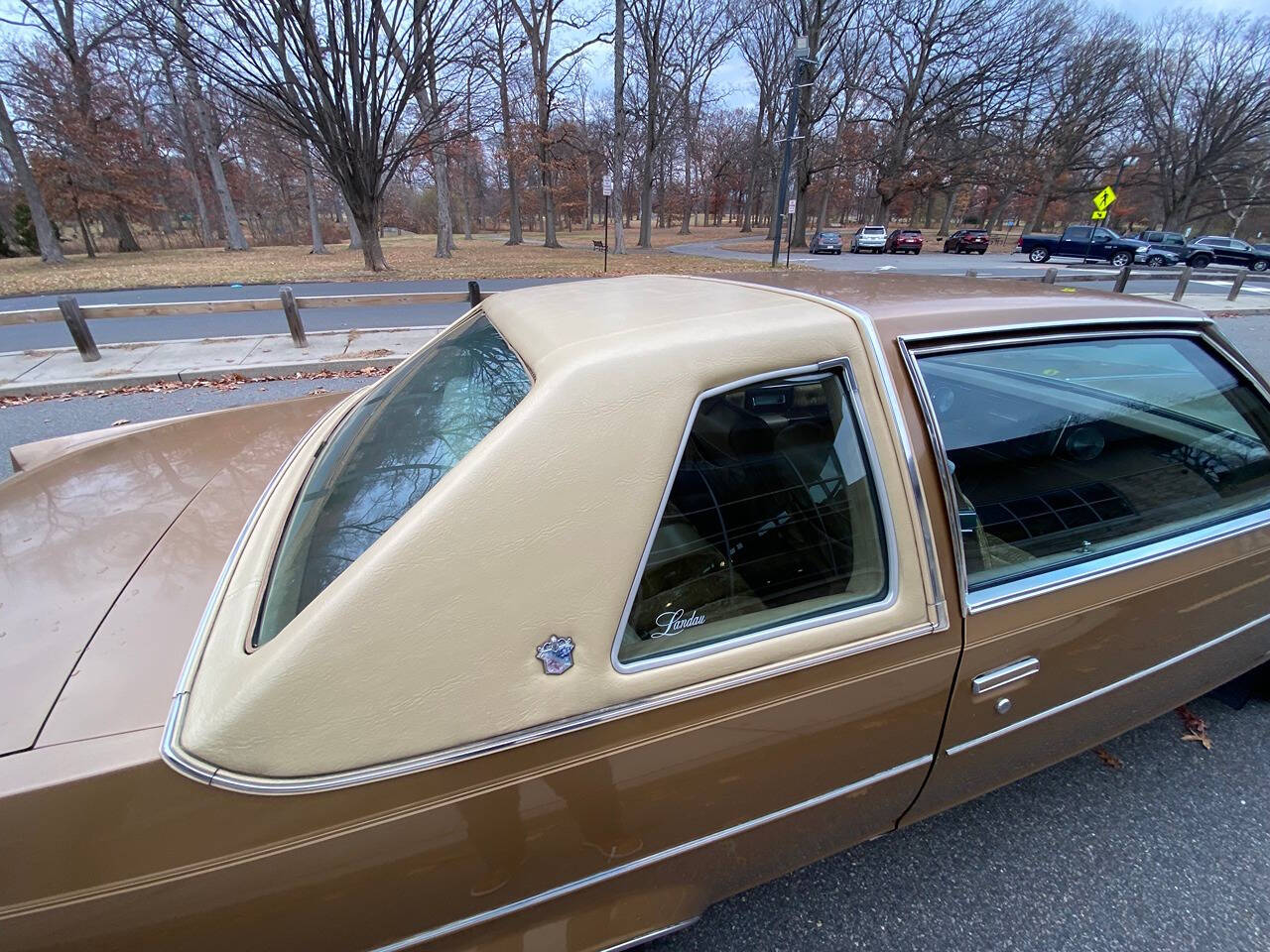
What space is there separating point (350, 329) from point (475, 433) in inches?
357

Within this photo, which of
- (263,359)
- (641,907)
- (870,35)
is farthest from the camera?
(870,35)

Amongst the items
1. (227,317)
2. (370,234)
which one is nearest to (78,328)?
(227,317)

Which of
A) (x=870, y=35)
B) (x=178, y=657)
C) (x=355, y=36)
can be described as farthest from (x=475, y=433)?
(x=870, y=35)

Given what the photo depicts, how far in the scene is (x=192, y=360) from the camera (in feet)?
23.7

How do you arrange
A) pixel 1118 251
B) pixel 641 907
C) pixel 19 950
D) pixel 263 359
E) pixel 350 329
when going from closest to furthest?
1. pixel 19 950
2. pixel 641 907
3. pixel 263 359
4. pixel 350 329
5. pixel 1118 251

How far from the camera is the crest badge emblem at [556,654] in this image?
1.00m

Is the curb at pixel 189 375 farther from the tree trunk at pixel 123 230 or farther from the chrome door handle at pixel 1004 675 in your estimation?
the tree trunk at pixel 123 230

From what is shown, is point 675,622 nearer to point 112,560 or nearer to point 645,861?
point 645,861

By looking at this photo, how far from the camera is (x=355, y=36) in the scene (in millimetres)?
15078

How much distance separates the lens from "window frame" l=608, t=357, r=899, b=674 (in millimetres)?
1088

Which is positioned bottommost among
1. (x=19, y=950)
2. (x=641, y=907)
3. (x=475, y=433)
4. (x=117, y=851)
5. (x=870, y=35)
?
(x=641, y=907)

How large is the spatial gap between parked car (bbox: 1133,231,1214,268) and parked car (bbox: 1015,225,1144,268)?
1726mm

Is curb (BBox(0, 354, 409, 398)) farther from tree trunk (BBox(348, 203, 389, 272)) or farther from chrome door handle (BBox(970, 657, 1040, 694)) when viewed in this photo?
tree trunk (BBox(348, 203, 389, 272))

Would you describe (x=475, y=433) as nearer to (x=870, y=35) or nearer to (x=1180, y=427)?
(x=1180, y=427)
